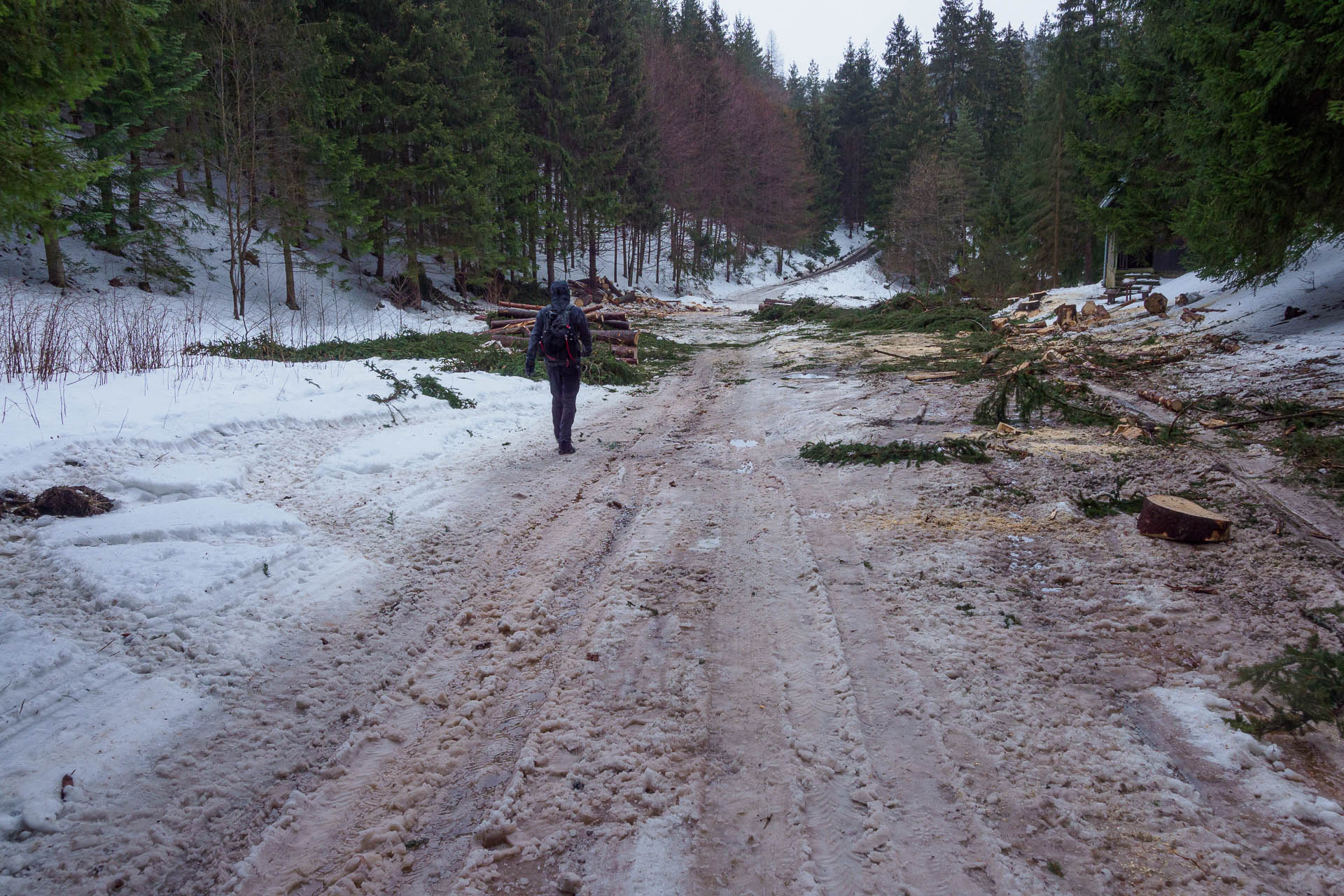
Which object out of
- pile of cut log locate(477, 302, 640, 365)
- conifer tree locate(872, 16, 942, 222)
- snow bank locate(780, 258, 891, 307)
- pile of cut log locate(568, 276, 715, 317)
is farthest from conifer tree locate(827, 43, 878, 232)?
pile of cut log locate(477, 302, 640, 365)

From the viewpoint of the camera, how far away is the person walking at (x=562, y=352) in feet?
24.6

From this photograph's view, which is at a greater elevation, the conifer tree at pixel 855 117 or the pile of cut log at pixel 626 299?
the conifer tree at pixel 855 117

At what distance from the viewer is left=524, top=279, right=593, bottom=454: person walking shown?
749cm

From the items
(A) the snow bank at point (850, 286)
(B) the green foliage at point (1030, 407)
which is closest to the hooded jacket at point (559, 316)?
(B) the green foliage at point (1030, 407)

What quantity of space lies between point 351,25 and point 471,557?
74.0ft

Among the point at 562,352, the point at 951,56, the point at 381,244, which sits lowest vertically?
the point at 562,352

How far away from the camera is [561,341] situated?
747 cm

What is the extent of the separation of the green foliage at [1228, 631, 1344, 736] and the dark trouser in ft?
20.0

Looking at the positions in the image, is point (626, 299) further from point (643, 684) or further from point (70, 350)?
point (643, 684)

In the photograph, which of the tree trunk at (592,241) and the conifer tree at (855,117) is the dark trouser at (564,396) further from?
the conifer tree at (855,117)

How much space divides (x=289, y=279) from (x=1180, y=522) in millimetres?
22481

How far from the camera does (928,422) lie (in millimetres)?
7949

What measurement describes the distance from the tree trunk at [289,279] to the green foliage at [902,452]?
18.5 meters

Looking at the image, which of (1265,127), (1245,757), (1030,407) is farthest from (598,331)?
(1245,757)
